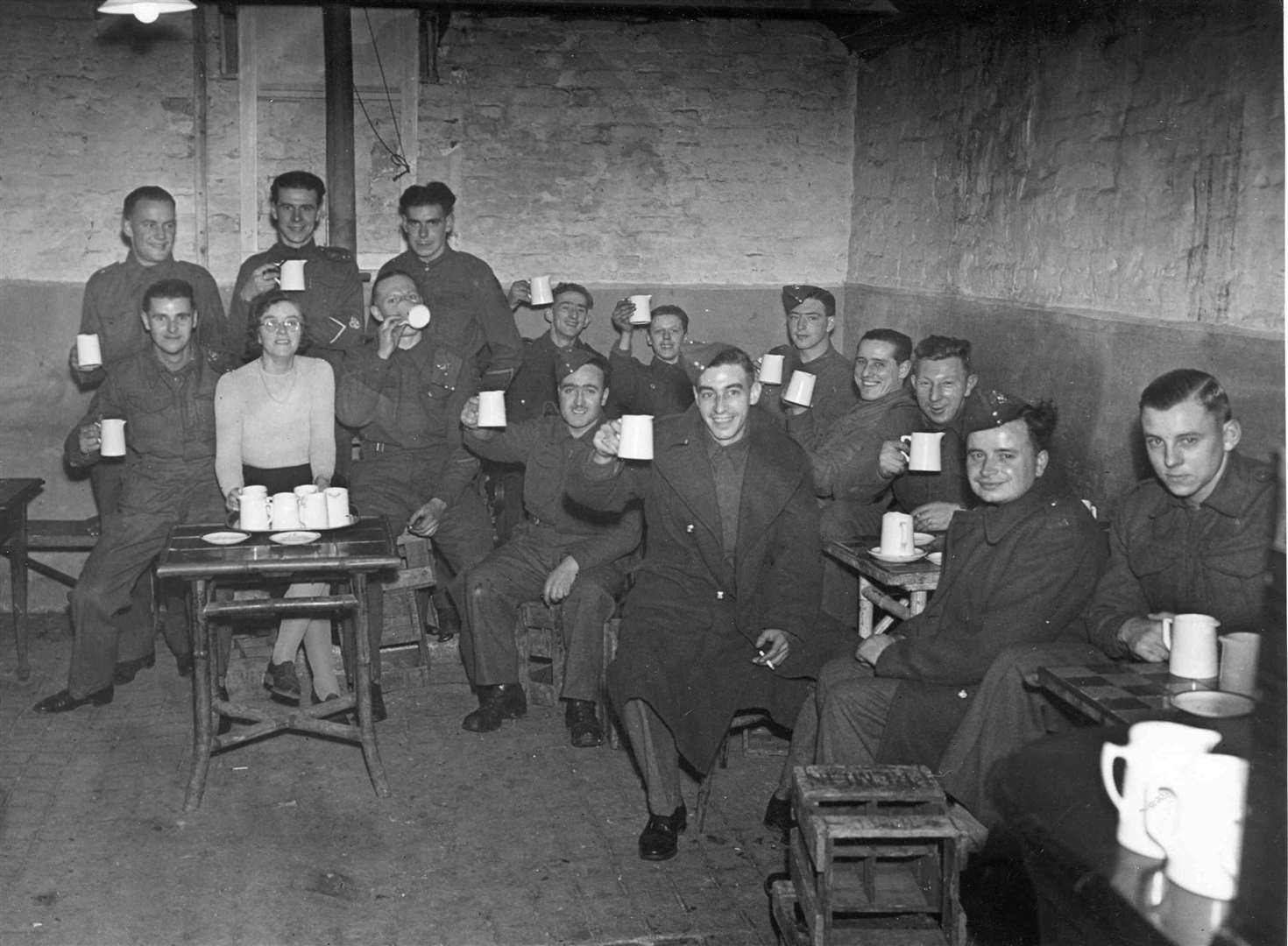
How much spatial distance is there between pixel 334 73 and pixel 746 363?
12.4 feet

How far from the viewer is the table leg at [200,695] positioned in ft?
15.9

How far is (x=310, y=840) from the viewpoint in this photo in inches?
183

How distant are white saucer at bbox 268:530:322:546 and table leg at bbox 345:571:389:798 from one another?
0.73ft

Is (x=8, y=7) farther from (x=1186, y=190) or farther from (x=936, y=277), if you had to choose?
(x=1186, y=190)

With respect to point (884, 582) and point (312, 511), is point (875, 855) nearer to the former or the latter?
point (884, 582)

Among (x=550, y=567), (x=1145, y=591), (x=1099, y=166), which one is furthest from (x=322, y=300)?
(x=1145, y=591)

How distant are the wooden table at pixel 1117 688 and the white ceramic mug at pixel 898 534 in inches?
57.6

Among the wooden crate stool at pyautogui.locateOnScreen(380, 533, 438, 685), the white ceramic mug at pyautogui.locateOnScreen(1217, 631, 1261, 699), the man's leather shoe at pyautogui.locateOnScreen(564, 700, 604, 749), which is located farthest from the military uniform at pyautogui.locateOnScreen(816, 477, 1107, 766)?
the wooden crate stool at pyautogui.locateOnScreen(380, 533, 438, 685)

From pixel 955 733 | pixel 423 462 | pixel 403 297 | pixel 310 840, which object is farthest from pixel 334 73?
pixel 955 733

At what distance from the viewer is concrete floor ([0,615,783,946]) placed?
4.07m

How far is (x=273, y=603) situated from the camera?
193 inches

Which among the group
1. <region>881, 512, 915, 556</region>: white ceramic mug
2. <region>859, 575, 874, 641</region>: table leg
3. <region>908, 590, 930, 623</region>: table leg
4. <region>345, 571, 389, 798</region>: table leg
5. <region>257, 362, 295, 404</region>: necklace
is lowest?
<region>345, 571, 389, 798</region>: table leg

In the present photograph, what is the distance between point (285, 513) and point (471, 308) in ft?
8.35

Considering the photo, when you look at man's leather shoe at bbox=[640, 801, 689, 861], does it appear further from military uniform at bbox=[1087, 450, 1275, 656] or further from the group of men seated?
military uniform at bbox=[1087, 450, 1275, 656]
